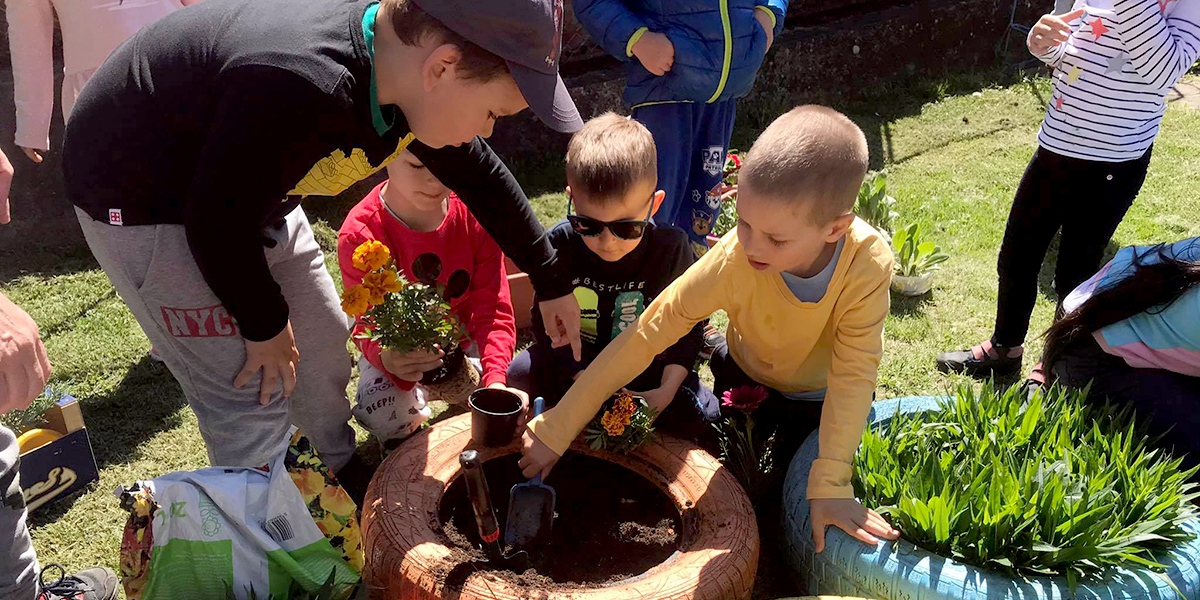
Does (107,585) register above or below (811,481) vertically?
below

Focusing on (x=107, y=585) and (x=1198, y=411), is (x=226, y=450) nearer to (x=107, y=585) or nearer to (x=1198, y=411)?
(x=107, y=585)

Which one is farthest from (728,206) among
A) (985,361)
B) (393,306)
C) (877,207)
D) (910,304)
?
(393,306)

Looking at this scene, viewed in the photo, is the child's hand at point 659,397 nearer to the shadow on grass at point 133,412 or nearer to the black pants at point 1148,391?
the black pants at point 1148,391

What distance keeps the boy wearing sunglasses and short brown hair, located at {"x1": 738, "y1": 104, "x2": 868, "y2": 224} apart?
1.81ft

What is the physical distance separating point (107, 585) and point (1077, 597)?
7.56 feet

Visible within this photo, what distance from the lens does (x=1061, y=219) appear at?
317cm

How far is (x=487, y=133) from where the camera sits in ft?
5.97

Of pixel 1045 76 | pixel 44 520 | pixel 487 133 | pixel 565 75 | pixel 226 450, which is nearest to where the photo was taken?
pixel 487 133

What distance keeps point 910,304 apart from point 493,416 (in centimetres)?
239

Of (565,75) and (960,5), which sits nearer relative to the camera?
(565,75)

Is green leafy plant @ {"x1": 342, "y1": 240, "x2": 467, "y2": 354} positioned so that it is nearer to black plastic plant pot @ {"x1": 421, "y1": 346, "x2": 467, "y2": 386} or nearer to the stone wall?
black plastic plant pot @ {"x1": 421, "y1": 346, "x2": 467, "y2": 386}

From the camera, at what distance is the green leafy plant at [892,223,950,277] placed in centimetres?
388

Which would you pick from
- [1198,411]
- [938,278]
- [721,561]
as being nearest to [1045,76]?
[938,278]

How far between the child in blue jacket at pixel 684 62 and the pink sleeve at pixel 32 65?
1790 millimetres
